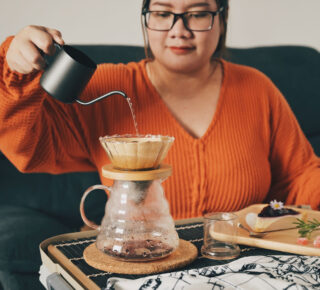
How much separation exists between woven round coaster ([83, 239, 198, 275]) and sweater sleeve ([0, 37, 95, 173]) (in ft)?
1.32

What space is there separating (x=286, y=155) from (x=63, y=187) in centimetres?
94

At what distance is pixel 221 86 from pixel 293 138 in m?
0.30

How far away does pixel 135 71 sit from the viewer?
1451mm

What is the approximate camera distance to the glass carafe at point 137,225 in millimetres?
799

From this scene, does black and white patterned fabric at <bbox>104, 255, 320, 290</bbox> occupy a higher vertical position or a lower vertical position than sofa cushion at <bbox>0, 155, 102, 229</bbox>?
higher

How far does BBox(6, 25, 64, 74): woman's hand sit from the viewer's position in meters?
0.88

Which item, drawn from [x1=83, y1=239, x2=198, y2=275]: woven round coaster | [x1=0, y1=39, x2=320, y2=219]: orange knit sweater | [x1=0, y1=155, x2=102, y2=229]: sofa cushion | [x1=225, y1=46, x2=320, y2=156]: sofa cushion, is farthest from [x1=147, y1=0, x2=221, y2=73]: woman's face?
[x1=225, y1=46, x2=320, y2=156]: sofa cushion

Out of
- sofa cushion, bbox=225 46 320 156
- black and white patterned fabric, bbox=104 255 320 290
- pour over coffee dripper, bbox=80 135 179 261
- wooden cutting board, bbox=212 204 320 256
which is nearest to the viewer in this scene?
black and white patterned fabric, bbox=104 255 320 290

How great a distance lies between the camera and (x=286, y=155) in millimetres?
1500

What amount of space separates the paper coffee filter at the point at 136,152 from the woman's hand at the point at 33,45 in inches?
9.1

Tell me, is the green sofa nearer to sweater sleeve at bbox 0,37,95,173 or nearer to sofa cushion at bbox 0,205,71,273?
sofa cushion at bbox 0,205,71,273

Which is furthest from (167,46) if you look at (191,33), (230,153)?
(230,153)

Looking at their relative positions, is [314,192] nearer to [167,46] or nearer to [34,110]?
[167,46]

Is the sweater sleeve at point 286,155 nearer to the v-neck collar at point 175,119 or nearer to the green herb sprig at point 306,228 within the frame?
the v-neck collar at point 175,119
